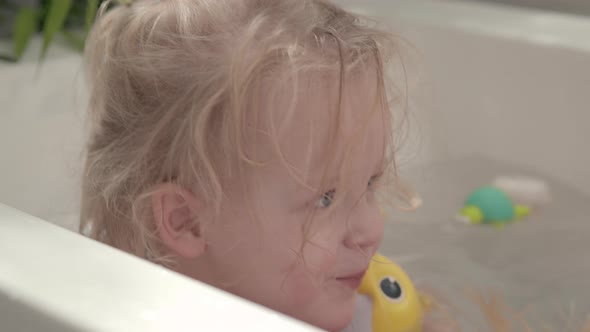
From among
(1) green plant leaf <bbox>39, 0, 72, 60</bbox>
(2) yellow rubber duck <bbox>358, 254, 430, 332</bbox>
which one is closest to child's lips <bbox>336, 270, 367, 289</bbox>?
(2) yellow rubber duck <bbox>358, 254, 430, 332</bbox>

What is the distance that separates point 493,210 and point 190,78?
0.72 meters

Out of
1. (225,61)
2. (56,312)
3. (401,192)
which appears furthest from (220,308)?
(401,192)

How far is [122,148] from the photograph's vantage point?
2.56ft

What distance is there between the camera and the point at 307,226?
74 cm

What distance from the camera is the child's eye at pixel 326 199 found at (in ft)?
2.41

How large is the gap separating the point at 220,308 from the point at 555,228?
3.03 feet

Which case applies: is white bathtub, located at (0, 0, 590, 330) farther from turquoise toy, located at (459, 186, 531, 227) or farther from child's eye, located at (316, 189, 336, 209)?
child's eye, located at (316, 189, 336, 209)

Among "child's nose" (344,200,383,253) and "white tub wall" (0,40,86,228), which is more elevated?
"child's nose" (344,200,383,253)

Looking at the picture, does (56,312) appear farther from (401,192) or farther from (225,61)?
(401,192)

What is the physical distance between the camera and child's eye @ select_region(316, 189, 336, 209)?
2.41ft

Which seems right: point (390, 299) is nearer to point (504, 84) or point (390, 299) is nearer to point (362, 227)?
point (362, 227)

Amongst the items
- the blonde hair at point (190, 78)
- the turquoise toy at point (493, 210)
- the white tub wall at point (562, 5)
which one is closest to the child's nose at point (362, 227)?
the blonde hair at point (190, 78)

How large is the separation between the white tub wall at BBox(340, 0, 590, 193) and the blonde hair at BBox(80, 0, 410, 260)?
53 cm

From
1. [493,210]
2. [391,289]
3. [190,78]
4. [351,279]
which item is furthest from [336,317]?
[493,210]
